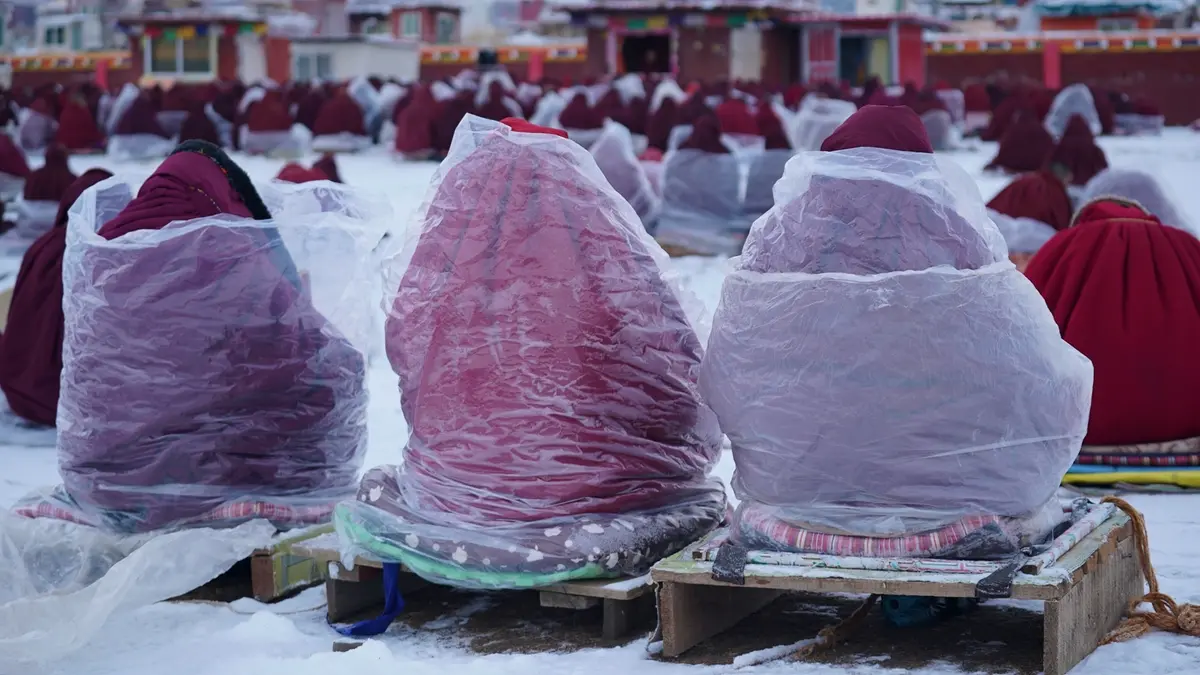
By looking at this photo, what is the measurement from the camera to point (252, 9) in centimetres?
3697

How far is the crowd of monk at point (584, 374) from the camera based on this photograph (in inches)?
128

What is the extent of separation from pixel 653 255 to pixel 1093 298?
165 cm

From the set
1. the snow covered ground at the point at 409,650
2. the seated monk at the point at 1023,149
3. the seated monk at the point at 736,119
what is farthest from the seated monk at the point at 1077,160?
the seated monk at the point at 736,119

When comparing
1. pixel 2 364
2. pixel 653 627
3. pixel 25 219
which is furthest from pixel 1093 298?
pixel 25 219

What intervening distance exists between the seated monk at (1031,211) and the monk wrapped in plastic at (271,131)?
13.8 meters

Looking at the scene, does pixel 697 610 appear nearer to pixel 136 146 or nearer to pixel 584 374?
pixel 584 374

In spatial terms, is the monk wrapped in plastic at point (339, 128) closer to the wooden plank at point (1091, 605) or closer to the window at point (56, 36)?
the wooden plank at point (1091, 605)

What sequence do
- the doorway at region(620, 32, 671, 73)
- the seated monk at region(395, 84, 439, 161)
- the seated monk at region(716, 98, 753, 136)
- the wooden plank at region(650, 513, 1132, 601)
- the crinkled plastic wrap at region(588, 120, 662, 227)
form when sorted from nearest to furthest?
the wooden plank at region(650, 513, 1132, 601), the crinkled plastic wrap at region(588, 120, 662, 227), the seated monk at region(716, 98, 753, 136), the seated monk at region(395, 84, 439, 161), the doorway at region(620, 32, 671, 73)

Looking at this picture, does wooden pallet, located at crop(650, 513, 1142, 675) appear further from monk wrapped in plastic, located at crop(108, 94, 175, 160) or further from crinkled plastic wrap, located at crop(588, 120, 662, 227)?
monk wrapped in plastic, located at crop(108, 94, 175, 160)

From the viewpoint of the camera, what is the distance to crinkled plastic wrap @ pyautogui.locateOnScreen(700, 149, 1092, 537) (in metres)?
3.22

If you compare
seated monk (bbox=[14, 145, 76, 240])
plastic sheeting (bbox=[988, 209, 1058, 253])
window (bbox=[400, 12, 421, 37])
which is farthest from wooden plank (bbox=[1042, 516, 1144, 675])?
window (bbox=[400, 12, 421, 37])

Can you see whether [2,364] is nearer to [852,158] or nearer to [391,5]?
[852,158]

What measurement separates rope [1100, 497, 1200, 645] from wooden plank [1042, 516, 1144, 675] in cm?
2

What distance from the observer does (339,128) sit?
72.8ft
